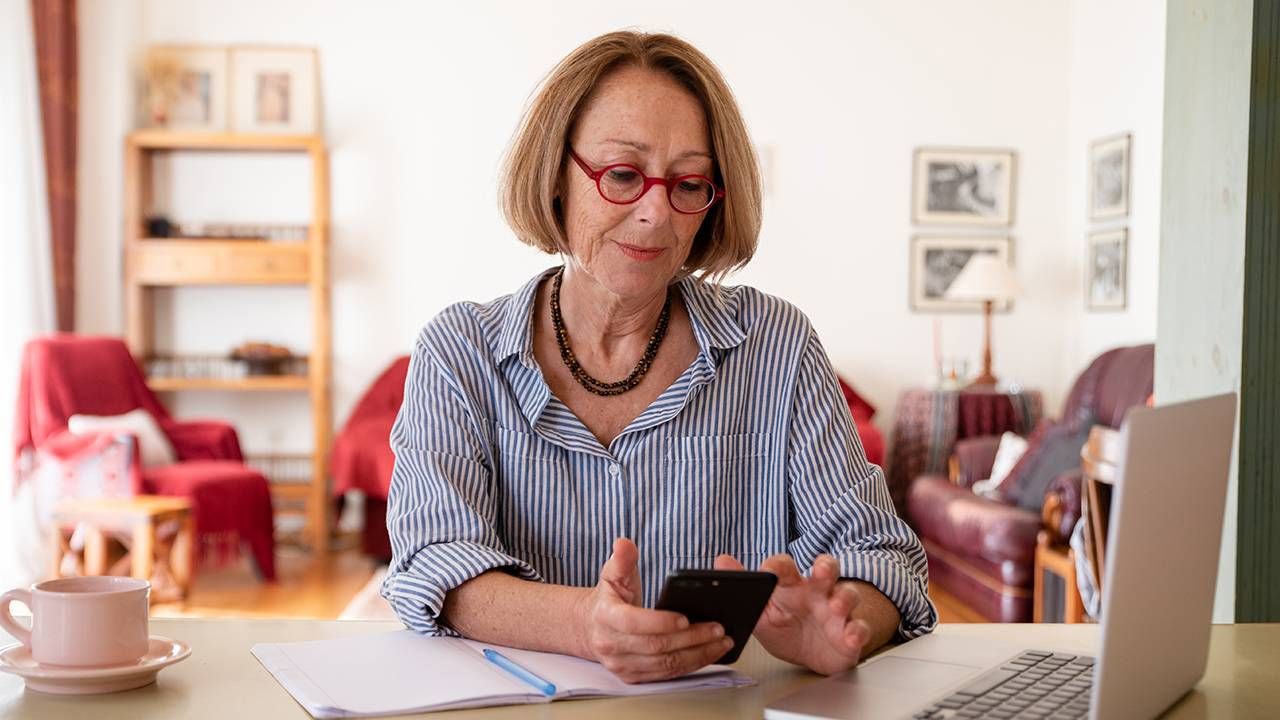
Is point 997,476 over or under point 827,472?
under

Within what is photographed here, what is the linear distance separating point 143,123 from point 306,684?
18.3 ft

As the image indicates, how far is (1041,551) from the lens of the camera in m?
3.96

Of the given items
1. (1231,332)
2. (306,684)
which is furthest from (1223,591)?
(306,684)

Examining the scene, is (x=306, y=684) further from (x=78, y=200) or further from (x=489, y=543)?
(x=78, y=200)

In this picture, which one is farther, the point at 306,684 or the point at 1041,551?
the point at 1041,551

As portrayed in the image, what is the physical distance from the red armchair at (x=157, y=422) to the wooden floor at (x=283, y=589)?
13cm

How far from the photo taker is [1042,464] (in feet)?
14.9

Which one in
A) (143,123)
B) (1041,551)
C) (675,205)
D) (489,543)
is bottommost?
(1041,551)

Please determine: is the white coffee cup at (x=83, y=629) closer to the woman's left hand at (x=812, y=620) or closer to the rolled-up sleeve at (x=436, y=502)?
the rolled-up sleeve at (x=436, y=502)

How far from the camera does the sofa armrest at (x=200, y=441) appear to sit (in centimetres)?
499

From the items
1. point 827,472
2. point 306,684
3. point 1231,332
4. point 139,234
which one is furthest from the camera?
point 139,234

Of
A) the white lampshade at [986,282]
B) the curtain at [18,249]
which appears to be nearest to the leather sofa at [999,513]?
the white lampshade at [986,282]

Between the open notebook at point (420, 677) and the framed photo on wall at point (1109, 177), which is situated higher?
the framed photo on wall at point (1109, 177)

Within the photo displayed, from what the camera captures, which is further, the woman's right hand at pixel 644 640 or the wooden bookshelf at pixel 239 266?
the wooden bookshelf at pixel 239 266
